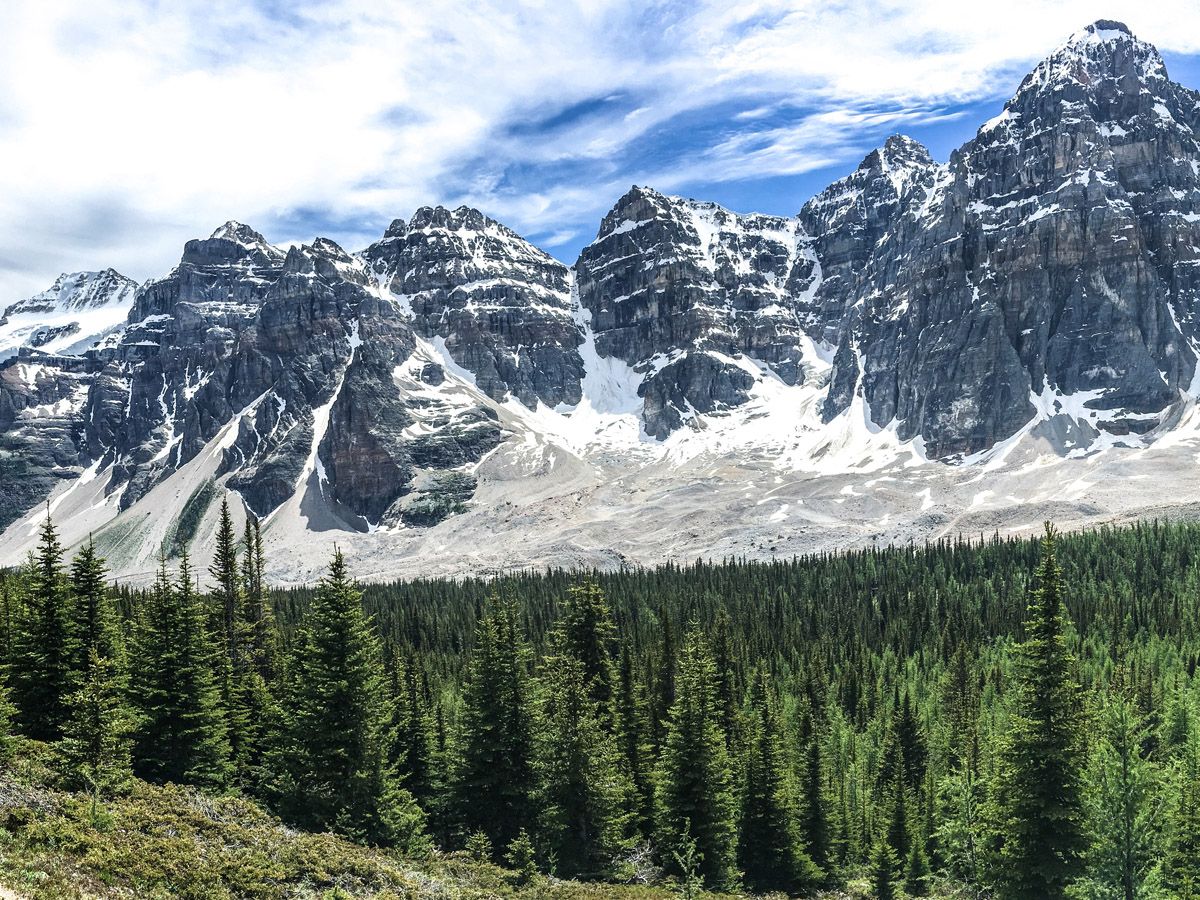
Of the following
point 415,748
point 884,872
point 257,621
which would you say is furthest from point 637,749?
point 257,621

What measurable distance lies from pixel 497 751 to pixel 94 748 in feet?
61.8

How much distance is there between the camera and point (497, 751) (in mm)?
46000

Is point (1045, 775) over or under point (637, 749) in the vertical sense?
over

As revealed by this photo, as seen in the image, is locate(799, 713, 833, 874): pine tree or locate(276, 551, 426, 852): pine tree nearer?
locate(276, 551, 426, 852): pine tree

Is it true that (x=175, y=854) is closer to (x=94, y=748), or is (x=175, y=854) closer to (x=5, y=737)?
(x=94, y=748)

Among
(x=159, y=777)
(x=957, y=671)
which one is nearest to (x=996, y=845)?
(x=159, y=777)

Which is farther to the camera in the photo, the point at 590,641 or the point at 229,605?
the point at 229,605

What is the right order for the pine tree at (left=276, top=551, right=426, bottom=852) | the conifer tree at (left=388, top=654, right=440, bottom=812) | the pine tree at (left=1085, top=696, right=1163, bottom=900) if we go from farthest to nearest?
the conifer tree at (left=388, top=654, right=440, bottom=812) → the pine tree at (left=276, top=551, right=426, bottom=852) → the pine tree at (left=1085, top=696, right=1163, bottom=900)

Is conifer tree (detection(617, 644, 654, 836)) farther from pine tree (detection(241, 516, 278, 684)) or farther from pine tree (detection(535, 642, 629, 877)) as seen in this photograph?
pine tree (detection(241, 516, 278, 684))

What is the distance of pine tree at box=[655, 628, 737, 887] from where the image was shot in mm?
44656

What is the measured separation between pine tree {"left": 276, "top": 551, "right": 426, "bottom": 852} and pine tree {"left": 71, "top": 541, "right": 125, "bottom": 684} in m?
9.30

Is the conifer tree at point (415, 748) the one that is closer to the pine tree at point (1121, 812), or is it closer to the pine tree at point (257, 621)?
the pine tree at point (257, 621)

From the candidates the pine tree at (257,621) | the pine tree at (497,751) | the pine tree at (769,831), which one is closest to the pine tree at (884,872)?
the pine tree at (769,831)

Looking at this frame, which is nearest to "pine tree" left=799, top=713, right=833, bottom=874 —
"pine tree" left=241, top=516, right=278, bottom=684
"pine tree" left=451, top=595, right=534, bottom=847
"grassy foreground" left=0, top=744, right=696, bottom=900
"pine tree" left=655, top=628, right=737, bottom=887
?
"pine tree" left=655, top=628, right=737, bottom=887
